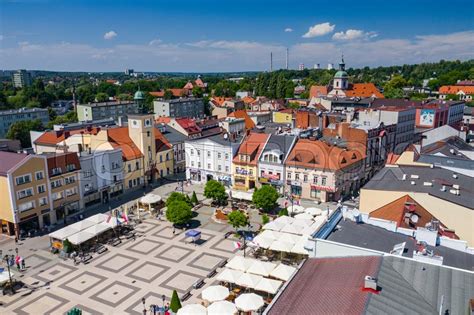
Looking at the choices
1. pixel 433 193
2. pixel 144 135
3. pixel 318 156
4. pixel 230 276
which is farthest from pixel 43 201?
pixel 433 193

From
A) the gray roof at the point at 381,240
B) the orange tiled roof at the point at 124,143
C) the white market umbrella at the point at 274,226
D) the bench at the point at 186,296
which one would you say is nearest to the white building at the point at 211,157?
the orange tiled roof at the point at 124,143

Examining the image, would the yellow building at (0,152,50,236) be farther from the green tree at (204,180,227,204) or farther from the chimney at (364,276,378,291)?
the chimney at (364,276,378,291)

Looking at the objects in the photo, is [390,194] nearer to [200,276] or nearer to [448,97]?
[200,276]

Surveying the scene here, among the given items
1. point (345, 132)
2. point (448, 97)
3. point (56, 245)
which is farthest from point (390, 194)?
point (448, 97)

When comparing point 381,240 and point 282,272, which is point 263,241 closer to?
point 282,272

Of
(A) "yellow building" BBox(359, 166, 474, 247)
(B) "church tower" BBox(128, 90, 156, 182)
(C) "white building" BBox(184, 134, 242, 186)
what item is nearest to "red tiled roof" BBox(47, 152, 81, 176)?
(B) "church tower" BBox(128, 90, 156, 182)

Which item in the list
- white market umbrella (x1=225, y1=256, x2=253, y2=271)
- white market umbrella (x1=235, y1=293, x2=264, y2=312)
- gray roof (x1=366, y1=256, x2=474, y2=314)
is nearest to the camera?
gray roof (x1=366, y1=256, x2=474, y2=314)

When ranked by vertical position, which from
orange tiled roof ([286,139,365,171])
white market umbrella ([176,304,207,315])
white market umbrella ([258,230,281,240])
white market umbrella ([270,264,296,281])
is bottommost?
white market umbrella ([270,264,296,281])
